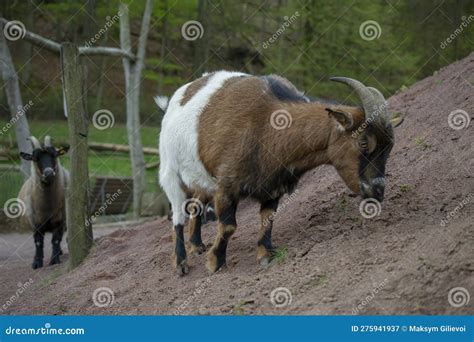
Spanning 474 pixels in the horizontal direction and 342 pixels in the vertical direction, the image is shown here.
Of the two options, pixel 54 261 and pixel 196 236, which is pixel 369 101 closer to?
pixel 196 236

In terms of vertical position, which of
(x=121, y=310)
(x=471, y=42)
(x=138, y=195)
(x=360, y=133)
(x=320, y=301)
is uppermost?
(x=471, y=42)

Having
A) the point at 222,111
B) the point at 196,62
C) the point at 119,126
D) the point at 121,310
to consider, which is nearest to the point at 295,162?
the point at 222,111

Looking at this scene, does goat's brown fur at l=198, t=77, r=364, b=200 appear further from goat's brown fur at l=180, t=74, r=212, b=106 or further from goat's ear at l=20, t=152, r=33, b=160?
goat's ear at l=20, t=152, r=33, b=160

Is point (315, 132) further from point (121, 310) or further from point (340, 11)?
point (340, 11)

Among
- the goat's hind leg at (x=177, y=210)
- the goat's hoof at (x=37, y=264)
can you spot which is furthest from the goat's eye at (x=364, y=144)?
the goat's hoof at (x=37, y=264)

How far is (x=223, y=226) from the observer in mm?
7836

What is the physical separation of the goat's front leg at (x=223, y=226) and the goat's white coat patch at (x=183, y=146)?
0.35m

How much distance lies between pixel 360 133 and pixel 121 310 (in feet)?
11.2

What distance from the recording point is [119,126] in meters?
30.2

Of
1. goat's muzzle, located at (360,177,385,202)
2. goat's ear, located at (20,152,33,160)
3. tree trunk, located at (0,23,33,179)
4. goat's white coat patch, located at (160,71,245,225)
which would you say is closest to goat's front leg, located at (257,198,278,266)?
goat's white coat patch, located at (160,71,245,225)

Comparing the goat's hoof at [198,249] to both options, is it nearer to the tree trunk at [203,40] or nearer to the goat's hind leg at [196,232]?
the goat's hind leg at [196,232]

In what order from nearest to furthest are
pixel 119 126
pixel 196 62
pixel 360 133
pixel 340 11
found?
pixel 360 133, pixel 340 11, pixel 196 62, pixel 119 126

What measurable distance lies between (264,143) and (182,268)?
1993 millimetres

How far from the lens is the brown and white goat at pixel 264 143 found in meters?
7.19
